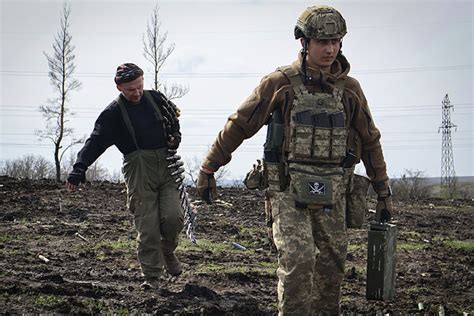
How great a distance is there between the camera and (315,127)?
4.63 meters

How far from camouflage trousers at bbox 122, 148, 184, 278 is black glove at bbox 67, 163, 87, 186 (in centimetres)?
42

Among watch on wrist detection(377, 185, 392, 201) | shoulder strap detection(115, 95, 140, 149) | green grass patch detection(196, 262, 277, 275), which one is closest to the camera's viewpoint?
watch on wrist detection(377, 185, 392, 201)

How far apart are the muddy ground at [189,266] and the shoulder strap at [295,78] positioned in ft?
6.54

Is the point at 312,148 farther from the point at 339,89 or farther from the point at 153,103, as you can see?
the point at 153,103

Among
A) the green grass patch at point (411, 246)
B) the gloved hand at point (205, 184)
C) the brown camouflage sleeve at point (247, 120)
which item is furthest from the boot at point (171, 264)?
the green grass patch at point (411, 246)

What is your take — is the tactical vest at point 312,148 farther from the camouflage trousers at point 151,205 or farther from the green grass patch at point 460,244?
the green grass patch at point 460,244

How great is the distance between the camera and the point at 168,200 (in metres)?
6.62

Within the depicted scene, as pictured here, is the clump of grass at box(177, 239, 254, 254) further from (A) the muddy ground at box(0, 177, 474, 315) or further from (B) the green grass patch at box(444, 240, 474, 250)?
(B) the green grass patch at box(444, 240, 474, 250)

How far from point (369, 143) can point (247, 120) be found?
3.19ft

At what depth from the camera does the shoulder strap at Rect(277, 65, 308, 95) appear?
470cm

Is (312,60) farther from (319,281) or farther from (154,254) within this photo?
(154,254)

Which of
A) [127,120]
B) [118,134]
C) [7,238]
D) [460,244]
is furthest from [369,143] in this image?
[460,244]

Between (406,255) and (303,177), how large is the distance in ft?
17.8

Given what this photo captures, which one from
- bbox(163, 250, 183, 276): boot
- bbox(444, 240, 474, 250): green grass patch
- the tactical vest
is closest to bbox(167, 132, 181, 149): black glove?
bbox(163, 250, 183, 276): boot
